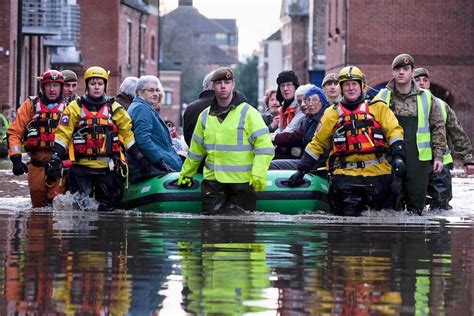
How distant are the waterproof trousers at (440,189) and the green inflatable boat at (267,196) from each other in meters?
1.15

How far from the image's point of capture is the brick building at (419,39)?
157 ft

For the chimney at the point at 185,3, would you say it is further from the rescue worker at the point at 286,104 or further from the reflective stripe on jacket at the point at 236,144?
the reflective stripe on jacket at the point at 236,144

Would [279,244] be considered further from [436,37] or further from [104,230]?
[436,37]

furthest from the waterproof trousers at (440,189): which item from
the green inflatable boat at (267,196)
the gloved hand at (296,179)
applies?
the gloved hand at (296,179)

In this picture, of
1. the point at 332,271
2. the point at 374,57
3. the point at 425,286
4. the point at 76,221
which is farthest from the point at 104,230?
the point at 374,57

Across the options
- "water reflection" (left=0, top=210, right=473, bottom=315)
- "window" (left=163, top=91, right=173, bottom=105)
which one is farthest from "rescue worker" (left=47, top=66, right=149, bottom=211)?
"window" (left=163, top=91, right=173, bottom=105)

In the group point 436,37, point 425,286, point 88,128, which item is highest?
point 436,37

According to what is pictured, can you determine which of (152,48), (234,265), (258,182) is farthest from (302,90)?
(152,48)

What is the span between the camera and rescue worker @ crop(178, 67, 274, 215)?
50.1 ft

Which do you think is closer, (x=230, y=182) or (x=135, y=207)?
(x=230, y=182)

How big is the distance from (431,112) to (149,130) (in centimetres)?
301

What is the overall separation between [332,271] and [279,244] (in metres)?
2.04

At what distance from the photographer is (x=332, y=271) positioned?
33.2ft

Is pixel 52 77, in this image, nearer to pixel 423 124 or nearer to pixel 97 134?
pixel 97 134
